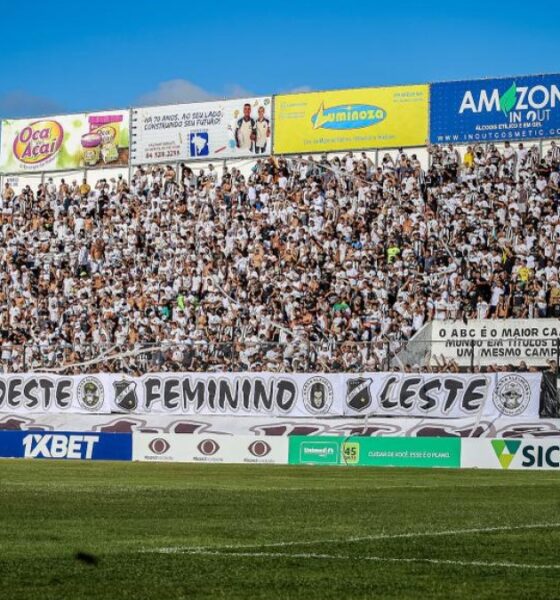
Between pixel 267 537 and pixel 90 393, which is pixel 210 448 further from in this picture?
pixel 267 537

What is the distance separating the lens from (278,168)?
5312 cm

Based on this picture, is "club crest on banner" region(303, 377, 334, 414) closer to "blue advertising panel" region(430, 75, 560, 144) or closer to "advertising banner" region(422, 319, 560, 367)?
"advertising banner" region(422, 319, 560, 367)

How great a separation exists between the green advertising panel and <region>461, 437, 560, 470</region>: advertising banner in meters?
0.39

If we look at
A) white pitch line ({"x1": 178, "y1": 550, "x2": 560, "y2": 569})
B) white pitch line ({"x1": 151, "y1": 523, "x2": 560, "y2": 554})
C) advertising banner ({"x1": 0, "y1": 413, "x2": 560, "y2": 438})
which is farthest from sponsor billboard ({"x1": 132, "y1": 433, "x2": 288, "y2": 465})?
white pitch line ({"x1": 178, "y1": 550, "x2": 560, "y2": 569})

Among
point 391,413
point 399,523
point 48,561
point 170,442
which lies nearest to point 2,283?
point 170,442

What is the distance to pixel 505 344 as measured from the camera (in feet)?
127

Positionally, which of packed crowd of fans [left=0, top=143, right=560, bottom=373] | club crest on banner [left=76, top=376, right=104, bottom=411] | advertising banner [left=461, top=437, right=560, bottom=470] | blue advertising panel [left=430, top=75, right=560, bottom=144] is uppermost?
blue advertising panel [left=430, top=75, right=560, bottom=144]

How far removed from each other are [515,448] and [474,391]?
12.6 feet

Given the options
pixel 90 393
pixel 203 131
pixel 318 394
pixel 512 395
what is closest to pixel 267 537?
pixel 512 395

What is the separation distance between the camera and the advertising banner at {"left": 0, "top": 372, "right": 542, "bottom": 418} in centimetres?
3819

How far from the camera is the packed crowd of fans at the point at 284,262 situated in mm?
41312

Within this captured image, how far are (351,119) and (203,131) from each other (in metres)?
7.37

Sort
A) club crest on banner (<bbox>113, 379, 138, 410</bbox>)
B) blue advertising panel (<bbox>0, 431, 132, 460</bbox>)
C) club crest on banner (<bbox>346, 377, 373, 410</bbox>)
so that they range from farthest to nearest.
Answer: club crest on banner (<bbox>113, 379, 138, 410</bbox>) < club crest on banner (<bbox>346, 377, 373, 410</bbox>) < blue advertising panel (<bbox>0, 431, 132, 460</bbox>)

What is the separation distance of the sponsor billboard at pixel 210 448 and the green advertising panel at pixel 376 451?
0.54 m
